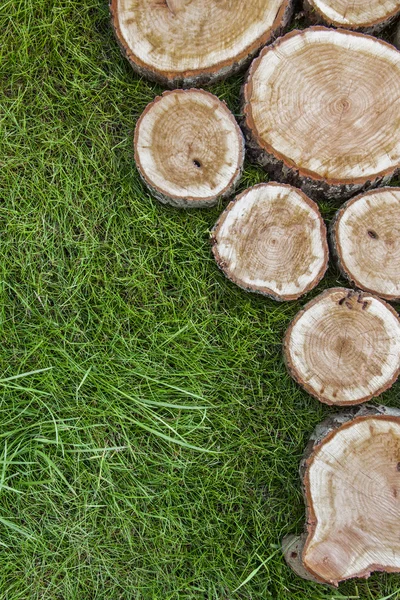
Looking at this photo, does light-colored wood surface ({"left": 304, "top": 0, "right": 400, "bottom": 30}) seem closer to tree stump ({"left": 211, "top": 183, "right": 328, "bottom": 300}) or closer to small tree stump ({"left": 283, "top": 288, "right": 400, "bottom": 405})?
tree stump ({"left": 211, "top": 183, "right": 328, "bottom": 300})

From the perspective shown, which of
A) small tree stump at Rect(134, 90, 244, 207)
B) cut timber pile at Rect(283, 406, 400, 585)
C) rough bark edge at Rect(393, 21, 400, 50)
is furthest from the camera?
rough bark edge at Rect(393, 21, 400, 50)

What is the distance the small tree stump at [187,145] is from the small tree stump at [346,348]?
0.55 m

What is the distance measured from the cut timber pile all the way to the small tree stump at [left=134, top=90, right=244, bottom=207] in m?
0.94

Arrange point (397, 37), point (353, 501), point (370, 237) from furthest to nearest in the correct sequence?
1. point (397, 37)
2. point (370, 237)
3. point (353, 501)

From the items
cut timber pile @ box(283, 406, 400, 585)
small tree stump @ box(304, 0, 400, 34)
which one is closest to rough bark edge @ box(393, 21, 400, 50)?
small tree stump @ box(304, 0, 400, 34)

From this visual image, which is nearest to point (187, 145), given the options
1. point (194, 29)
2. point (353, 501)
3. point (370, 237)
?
point (194, 29)

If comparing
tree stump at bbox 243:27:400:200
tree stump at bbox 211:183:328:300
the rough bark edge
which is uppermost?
the rough bark edge

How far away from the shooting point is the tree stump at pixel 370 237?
1.63 m

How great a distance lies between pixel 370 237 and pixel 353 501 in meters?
0.87

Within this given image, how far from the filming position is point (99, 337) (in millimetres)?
1718

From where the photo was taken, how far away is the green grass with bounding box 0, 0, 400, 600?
5.38 ft

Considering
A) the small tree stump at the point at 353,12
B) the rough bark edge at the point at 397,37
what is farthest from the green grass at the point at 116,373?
the rough bark edge at the point at 397,37

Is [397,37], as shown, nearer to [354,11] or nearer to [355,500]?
[354,11]

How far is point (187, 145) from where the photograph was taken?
63.4 inches
